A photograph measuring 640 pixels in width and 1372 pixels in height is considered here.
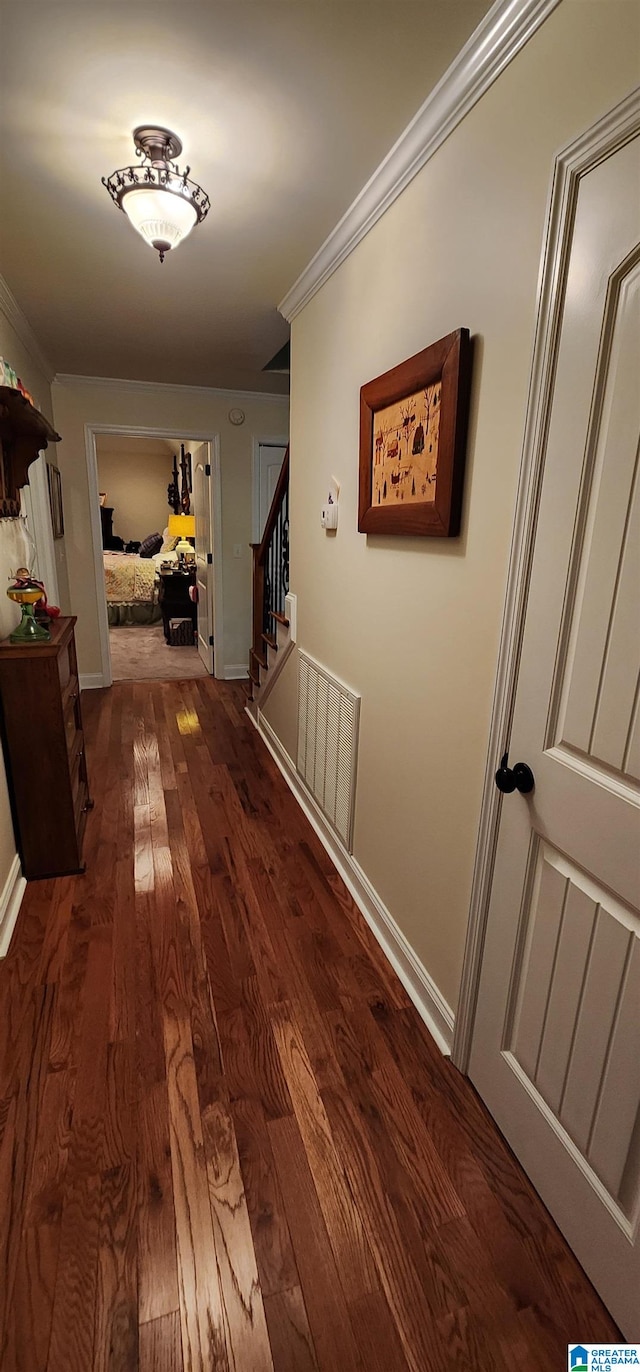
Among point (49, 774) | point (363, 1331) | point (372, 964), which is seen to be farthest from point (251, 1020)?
point (49, 774)

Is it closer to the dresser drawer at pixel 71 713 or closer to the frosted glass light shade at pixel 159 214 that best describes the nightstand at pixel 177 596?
the dresser drawer at pixel 71 713

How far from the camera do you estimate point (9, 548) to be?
2520 millimetres

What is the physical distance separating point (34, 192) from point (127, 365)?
2143mm

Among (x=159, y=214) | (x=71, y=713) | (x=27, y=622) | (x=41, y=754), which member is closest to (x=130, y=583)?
(x=71, y=713)

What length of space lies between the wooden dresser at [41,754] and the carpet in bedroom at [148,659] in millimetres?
2871

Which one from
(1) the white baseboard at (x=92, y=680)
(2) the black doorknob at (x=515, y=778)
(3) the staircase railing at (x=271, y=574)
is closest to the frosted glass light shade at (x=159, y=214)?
(3) the staircase railing at (x=271, y=574)

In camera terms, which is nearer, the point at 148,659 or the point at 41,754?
the point at 41,754

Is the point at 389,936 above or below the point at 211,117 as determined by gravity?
below

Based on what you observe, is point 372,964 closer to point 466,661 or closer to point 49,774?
point 466,661

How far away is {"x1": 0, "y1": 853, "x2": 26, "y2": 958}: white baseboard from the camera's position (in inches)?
77.0

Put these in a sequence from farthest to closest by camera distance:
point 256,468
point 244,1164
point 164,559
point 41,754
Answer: point 164,559, point 256,468, point 41,754, point 244,1164

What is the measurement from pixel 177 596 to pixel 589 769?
577 cm

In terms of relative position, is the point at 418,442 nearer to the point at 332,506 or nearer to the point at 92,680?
the point at 332,506

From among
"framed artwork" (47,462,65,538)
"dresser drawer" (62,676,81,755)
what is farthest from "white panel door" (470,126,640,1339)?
"framed artwork" (47,462,65,538)
